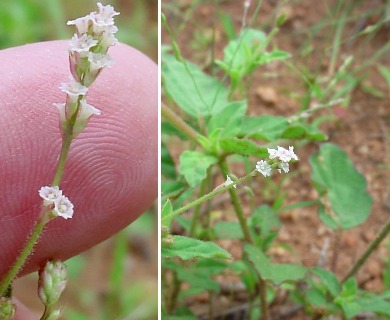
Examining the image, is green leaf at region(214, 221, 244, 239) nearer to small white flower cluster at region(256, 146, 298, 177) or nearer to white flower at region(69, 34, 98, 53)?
small white flower cluster at region(256, 146, 298, 177)

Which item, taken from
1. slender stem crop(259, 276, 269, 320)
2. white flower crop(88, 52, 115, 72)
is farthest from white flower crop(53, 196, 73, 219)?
slender stem crop(259, 276, 269, 320)

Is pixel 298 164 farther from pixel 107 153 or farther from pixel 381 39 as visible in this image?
pixel 107 153

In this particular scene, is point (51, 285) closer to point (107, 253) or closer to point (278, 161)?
point (278, 161)


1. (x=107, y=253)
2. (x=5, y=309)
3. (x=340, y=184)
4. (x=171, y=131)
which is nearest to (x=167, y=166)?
(x=171, y=131)

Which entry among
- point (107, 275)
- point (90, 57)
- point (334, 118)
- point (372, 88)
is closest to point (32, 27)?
point (107, 275)

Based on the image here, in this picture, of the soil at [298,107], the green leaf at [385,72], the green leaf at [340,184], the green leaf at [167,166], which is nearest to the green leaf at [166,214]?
the green leaf at [167,166]

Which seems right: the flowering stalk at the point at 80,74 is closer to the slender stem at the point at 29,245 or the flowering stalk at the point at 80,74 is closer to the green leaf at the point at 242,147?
the slender stem at the point at 29,245

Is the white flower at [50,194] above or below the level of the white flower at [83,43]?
below
